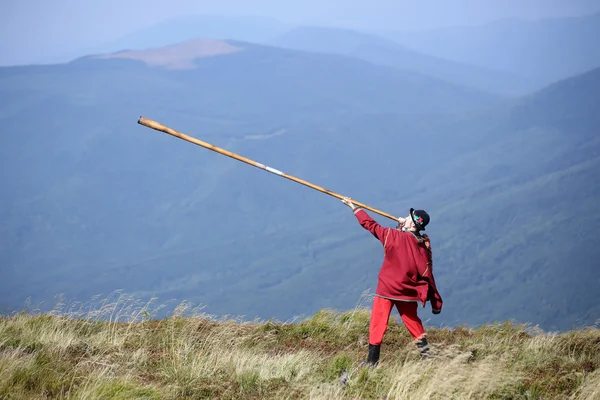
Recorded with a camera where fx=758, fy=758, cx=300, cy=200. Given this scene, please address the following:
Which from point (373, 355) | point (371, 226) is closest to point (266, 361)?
point (373, 355)

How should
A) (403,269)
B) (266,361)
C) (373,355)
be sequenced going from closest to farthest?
(266,361) → (373,355) → (403,269)

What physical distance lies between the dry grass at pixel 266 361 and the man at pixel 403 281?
0.32 meters

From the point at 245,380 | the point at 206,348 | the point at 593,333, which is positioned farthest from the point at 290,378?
the point at 593,333

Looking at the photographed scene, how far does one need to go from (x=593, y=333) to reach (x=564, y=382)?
2930 mm

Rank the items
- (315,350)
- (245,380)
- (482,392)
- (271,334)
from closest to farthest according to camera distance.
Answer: (482,392) → (245,380) → (315,350) → (271,334)

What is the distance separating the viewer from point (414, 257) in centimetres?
780

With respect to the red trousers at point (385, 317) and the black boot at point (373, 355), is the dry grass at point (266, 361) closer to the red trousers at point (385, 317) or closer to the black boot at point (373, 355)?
the black boot at point (373, 355)

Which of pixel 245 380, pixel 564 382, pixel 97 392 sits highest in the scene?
pixel 97 392

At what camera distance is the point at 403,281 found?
7.77m

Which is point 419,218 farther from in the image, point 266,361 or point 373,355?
point 266,361

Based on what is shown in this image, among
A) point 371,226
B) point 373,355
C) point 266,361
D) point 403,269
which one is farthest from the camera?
point 371,226

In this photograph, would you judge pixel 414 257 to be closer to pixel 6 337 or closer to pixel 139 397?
pixel 139 397

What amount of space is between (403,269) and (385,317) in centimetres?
53

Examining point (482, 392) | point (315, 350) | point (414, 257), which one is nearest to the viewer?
point (482, 392)
